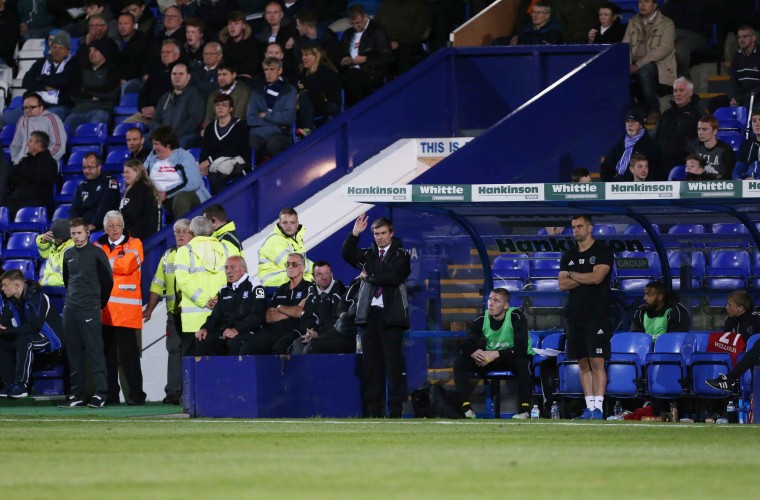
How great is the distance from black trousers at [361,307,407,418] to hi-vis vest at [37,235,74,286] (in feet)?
17.9

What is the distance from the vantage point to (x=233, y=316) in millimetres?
16609

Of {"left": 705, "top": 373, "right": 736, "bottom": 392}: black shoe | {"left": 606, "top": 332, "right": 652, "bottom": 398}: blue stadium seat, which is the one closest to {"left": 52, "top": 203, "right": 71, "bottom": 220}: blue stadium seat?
{"left": 606, "top": 332, "right": 652, "bottom": 398}: blue stadium seat

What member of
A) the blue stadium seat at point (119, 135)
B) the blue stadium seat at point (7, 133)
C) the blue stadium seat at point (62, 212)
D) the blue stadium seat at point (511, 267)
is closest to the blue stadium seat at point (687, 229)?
the blue stadium seat at point (511, 267)

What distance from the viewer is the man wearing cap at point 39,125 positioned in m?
22.3

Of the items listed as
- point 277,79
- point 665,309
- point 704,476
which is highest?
point 277,79

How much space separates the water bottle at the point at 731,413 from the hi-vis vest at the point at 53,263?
846 cm

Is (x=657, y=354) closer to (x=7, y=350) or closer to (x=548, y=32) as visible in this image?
(x=548, y=32)

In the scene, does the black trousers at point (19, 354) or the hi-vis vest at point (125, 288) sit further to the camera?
the black trousers at point (19, 354)

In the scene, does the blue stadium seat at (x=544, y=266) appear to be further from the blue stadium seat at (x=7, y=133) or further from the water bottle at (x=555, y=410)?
the blue stadium seat at (x=7, y=133)

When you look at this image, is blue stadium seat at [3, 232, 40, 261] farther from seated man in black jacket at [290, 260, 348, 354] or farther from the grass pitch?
the grass pitch

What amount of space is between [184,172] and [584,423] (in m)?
8.00

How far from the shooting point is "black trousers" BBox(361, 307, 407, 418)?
15.3 metres

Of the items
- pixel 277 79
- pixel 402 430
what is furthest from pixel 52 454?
pixel 277 79

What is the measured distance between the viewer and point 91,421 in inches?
569
